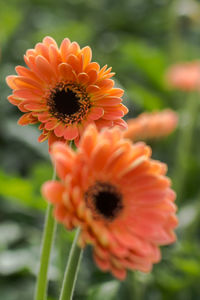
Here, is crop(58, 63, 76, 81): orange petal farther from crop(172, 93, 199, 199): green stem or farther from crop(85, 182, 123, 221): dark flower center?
crop(172, 93, 199, 199): green stem

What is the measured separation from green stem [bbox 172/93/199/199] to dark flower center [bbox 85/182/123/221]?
923mm

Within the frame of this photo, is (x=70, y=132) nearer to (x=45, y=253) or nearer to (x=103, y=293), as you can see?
(x=45, y=253)

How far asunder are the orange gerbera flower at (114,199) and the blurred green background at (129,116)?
30 cm

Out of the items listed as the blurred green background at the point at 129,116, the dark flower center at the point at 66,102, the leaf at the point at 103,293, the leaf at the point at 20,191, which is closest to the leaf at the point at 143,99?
the blurred green background at the point at 129,116

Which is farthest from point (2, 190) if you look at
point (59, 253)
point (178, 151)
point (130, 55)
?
point (130, 55)

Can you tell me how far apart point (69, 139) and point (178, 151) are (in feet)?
3.55

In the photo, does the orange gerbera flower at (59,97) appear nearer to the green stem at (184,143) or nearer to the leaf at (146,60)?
the green stem at (184,143)

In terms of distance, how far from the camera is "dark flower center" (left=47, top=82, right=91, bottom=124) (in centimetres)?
37

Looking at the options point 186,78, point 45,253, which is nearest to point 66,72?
point 45,253

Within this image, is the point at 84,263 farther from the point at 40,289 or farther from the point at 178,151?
the point at 40,289

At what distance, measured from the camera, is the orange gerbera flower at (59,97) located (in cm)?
36

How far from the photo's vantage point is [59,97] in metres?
0.38

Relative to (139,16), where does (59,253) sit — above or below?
below

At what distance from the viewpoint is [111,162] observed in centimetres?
33
